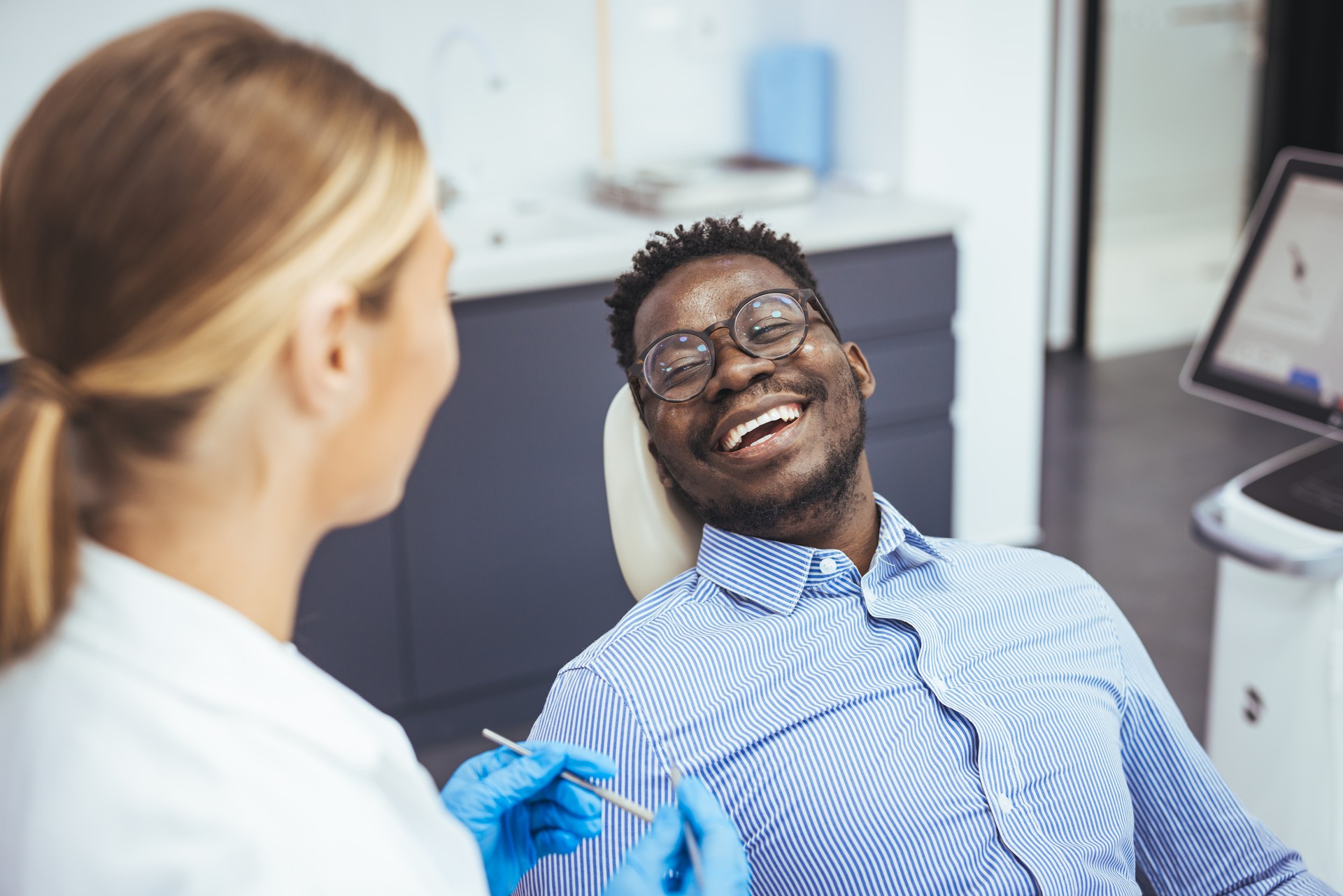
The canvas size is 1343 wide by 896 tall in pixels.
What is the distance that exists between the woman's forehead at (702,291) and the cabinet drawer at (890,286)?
1.17m

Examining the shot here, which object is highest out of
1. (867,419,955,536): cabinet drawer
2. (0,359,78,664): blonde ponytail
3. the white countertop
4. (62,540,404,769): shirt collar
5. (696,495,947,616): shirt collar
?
(0,359,78,664): blonde ponytail

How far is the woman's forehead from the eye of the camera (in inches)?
54.7

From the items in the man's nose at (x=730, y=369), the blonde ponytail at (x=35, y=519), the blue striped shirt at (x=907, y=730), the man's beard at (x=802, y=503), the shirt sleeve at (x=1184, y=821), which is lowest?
the shirt sleeve at (x=1184, y=821)

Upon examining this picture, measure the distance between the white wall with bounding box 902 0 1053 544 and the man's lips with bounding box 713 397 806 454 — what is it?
1490 mm

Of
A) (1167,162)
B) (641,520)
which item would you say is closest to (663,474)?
(641,520)

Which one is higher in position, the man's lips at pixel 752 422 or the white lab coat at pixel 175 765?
the white lab coat at pixel 175 765

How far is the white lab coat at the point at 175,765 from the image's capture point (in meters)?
0.60

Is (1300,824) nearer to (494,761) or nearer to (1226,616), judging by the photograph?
(1226,616)

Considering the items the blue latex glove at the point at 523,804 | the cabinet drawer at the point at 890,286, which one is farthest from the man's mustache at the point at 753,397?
the cabinet drawer at the point at 890,286

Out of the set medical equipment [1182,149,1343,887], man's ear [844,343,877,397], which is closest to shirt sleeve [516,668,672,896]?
man's ear [844,343,877,397]

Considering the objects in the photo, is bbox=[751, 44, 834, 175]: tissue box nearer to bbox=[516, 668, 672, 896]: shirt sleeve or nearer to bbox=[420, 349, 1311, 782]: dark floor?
bbox=[420, 349, 1311, 782]: dark floor

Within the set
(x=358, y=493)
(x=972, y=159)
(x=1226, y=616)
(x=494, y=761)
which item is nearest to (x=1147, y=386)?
(x=972, y=159)

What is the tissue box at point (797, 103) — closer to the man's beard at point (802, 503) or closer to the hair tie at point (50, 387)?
the man's beard at point (802, 503)

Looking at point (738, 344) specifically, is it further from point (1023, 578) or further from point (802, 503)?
point (1023, 578)
